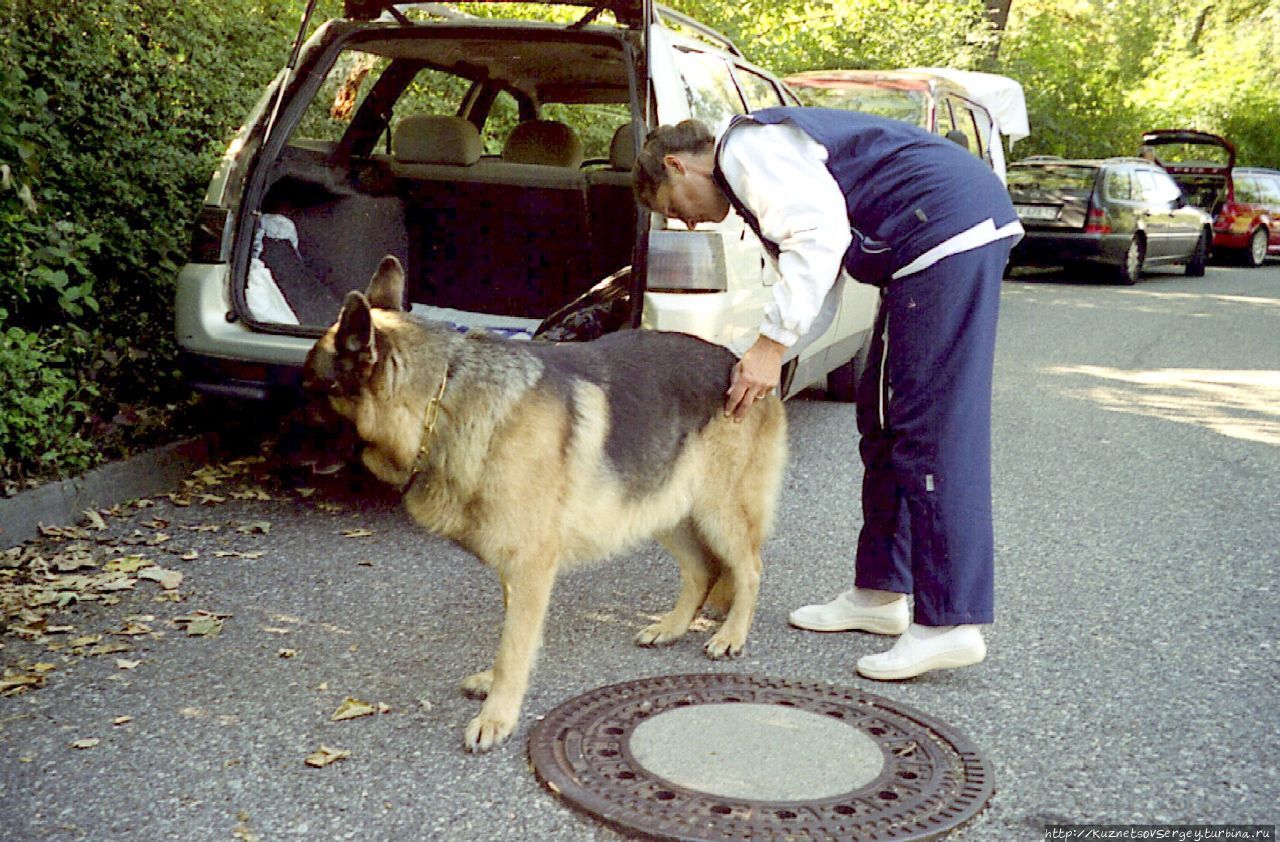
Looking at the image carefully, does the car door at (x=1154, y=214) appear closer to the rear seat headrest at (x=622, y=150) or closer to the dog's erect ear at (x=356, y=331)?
the rear seat headrest at (x=622, y=150)

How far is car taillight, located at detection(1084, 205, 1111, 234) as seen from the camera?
17.2 m

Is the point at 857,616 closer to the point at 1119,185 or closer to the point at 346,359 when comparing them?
the point at 346,359

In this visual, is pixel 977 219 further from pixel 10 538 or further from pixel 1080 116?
pixel 1080 116

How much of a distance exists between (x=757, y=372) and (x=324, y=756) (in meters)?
1.72

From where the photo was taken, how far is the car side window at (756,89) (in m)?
6.50

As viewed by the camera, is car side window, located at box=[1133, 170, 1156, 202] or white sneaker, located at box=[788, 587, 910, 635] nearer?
white sneaker, located at box=[788, 587, 910, 635]

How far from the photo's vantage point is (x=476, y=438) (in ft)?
11.5

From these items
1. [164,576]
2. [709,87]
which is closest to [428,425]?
[164,576]

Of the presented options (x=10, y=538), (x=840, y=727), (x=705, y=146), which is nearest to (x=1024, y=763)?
(x=840, y=727)

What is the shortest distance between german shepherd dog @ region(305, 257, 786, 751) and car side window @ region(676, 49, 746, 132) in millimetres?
1733

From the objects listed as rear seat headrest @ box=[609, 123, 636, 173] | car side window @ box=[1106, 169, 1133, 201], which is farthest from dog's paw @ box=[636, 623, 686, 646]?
car side window @ box=[1106, 169, 1133, 201]

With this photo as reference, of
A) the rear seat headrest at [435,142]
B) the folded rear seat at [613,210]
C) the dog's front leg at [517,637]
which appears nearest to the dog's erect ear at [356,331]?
the dog's front leg at [517,637]

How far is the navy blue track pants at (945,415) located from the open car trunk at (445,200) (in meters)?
2.46

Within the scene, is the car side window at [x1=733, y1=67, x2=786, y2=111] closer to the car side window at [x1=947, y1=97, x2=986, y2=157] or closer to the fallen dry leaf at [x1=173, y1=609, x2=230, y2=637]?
the fallen dry leaf at [x1=173, y1=609, x2=230, y2=637]
